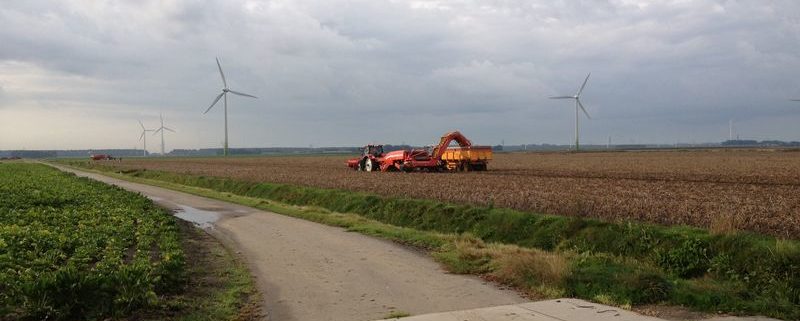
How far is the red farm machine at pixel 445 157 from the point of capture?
45688 mm

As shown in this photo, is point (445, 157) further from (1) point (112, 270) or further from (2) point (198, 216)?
(1) point (112, 270)

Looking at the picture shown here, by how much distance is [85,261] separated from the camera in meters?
12.9

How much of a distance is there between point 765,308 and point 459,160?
118ft

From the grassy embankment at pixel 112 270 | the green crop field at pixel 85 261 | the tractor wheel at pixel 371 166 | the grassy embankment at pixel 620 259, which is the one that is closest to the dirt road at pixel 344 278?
the grassy embankment at pixel 112 270

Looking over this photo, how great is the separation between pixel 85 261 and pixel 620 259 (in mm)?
10678

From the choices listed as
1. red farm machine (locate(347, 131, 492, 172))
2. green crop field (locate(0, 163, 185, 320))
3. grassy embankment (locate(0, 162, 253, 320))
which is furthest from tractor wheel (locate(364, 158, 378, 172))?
grassy embankment (locate(0, 162, 253, 320))

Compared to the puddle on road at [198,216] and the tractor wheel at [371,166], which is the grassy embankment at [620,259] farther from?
the tractor wheel at [371,166]

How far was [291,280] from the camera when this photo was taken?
12.6m

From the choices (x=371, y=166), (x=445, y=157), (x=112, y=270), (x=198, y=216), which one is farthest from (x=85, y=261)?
(x=371, y=166)

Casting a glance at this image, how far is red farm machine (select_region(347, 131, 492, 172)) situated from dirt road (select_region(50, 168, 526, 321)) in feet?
84.2

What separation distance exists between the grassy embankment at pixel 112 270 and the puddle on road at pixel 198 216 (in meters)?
2.06

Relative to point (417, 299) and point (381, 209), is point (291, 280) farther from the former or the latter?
point (381, 209)

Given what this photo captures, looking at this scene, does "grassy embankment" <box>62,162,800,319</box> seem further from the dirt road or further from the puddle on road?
the puddle on road

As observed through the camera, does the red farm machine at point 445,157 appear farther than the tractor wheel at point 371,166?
No
